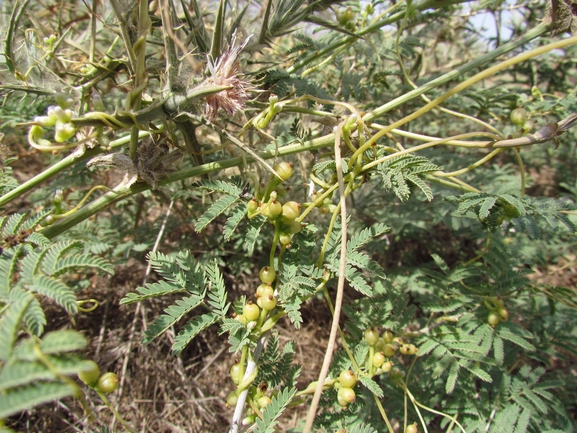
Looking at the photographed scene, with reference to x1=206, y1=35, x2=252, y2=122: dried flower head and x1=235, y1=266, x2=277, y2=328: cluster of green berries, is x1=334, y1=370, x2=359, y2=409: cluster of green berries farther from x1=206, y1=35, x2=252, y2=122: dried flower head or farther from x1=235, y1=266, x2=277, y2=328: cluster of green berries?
x1=206, y1=35, x2=252, y2=122: dried flower head

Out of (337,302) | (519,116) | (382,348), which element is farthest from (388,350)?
(519,116)

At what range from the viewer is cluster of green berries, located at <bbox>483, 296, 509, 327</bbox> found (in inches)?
50.7

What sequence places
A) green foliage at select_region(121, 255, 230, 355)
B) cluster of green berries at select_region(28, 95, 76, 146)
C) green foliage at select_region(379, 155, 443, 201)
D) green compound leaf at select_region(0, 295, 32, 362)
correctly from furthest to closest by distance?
green foliage at select_region(379, 155, 443, 201)
green foliage at select_region(121, 255, 230, 355)
cluster of green berries at select_region(28, 95, 76, 146)
green compound leaf at select_region(0, 295, 32, 362)

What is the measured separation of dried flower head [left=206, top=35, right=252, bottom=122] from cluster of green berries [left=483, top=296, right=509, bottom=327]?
43.2 inches

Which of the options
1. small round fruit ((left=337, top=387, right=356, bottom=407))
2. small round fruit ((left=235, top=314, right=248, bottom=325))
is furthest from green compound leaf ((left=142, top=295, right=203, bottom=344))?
small round fruit ((left=337, top=387, right=356, bottom=407))

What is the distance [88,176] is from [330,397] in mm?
1453

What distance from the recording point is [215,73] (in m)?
0.90

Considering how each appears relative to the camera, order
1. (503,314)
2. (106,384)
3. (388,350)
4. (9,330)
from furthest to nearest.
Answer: (503,314), (388,350), (106,384), (9,330)

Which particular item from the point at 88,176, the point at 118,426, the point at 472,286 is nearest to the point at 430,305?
the point at 472,286

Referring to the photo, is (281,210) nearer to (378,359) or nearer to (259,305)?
(259,305)

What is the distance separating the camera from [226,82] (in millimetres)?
909

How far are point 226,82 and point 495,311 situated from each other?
3.90 feet

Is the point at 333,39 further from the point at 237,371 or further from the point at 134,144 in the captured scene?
the point at 237,371

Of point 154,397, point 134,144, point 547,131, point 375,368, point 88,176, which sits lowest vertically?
point 154,397
